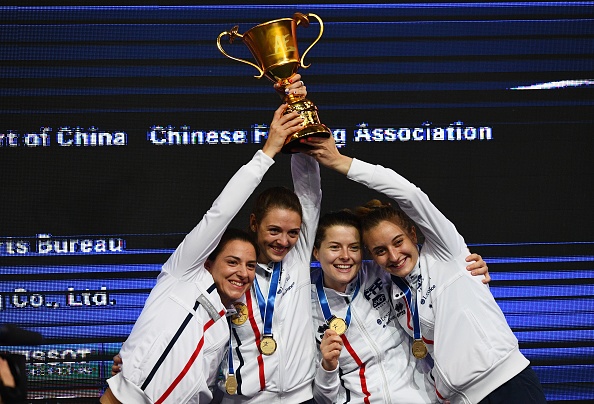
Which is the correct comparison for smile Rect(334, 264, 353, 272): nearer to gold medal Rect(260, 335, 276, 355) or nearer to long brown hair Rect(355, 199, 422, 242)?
long brown hair Rect(355, 199, 422, 242)

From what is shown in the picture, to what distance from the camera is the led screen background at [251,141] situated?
451 centimetres

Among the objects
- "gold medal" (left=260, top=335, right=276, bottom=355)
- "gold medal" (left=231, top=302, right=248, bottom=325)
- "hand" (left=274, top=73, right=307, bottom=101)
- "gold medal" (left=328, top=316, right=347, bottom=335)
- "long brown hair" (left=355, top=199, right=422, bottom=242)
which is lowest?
"gold medal" (left=260, top=335, right=276, bottom=355)

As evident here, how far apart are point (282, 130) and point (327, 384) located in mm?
1076

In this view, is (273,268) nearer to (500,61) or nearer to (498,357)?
(498,357)

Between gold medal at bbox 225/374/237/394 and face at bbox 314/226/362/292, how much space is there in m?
0.60

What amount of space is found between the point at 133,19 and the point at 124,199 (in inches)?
39.1

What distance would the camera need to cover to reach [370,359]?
3.56 meters

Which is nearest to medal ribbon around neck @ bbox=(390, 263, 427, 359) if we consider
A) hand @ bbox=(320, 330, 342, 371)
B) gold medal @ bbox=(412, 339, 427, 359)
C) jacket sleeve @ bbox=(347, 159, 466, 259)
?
gold medal @ bbox=(412, 339, 427, 359)

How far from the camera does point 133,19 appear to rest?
457 cm

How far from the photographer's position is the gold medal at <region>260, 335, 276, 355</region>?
3400mm

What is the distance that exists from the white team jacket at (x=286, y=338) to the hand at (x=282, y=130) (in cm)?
30

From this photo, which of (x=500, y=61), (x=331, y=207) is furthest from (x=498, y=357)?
(x=500, y=61)

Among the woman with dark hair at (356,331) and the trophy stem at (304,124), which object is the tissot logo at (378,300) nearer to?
the woman with dark hair at (356,331)

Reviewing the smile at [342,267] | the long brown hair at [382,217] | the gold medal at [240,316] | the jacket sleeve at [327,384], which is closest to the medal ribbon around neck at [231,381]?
the gold medal at [240,316]
